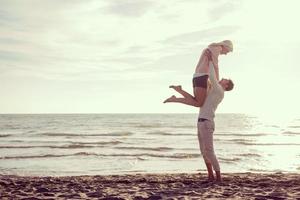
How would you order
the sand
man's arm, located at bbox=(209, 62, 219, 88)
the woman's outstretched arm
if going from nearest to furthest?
the sand → man's arm, located at bbox=(209, 62, 219, 88) → the woman's outstretched arm

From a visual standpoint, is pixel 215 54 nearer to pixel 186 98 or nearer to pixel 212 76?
pixel 212 76

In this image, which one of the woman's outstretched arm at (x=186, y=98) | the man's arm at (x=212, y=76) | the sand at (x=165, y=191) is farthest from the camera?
the woman's outstretched arm at (x=186, y=98)

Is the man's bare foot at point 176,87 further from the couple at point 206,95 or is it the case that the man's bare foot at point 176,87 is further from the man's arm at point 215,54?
the man's arm at point 215,54

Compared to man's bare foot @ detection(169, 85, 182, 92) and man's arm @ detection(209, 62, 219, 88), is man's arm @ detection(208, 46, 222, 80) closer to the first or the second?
man's arm @ detection(209, 62, 219, 88)

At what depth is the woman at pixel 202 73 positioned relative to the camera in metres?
7.02

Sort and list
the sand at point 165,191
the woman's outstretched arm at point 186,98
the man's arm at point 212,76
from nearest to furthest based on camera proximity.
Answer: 1. the sand at point 165,191
2. the man's arm at point 212,76
3. the woman's outstretched arm at point 186,98

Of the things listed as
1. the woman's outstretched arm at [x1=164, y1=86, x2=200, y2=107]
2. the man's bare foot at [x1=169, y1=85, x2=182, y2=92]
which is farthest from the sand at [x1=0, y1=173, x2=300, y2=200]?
the man's bare foot at [x1=169, y1=85, x2=182, y2=92]

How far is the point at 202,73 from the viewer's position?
7016 mm

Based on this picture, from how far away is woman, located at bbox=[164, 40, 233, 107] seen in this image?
7.02 meters

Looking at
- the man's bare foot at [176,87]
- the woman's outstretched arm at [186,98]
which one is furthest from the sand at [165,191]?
Result: the man's bare foot at [176,87]

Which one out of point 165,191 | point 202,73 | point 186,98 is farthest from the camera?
point 186,98

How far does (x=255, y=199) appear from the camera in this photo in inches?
233

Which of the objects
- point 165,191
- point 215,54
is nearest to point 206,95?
point 215,54

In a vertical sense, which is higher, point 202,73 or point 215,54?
point 215,54
